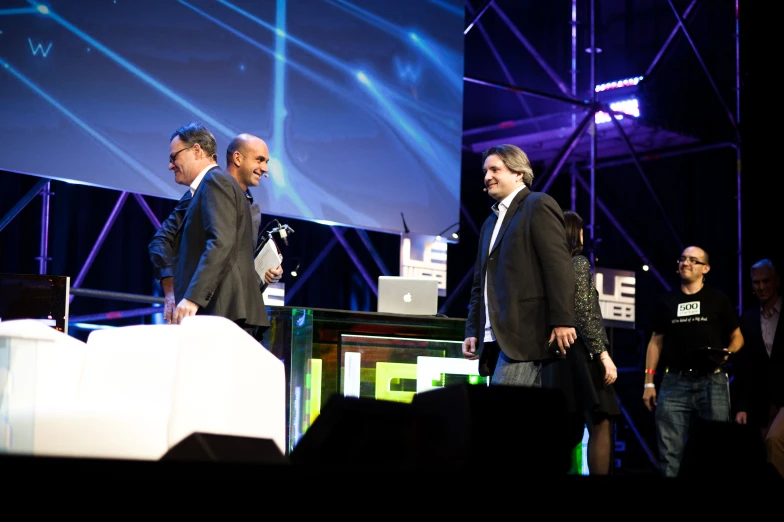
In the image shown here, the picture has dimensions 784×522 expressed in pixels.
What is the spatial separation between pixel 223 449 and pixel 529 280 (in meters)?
1.84

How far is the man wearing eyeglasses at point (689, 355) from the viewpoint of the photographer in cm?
495

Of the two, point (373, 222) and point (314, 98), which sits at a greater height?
point (314, 98)

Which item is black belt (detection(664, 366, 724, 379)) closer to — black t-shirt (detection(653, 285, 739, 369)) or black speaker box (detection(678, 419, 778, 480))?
black t-shirt (detection(653, 285, 739, 369))

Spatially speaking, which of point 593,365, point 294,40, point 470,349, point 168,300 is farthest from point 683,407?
point 294,40

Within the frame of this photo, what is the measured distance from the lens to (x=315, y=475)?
1.09 meters

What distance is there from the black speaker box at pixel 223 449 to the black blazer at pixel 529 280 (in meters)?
1.61

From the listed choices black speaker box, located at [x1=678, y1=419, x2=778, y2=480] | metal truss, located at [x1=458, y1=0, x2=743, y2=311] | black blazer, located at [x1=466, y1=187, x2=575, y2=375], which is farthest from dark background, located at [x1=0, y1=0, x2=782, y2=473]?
black speaker box, located at [x1=678, y1=419, x2=778, y2=480]

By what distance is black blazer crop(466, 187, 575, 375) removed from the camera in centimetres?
316

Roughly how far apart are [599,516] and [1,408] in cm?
129

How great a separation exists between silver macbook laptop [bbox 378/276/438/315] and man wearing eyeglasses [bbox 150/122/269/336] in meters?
1.20

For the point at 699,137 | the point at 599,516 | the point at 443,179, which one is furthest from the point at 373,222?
the point at 599,516

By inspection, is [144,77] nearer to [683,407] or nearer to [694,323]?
[694,323]

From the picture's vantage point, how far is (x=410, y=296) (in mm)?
4535

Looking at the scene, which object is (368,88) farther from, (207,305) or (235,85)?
(207,305)
